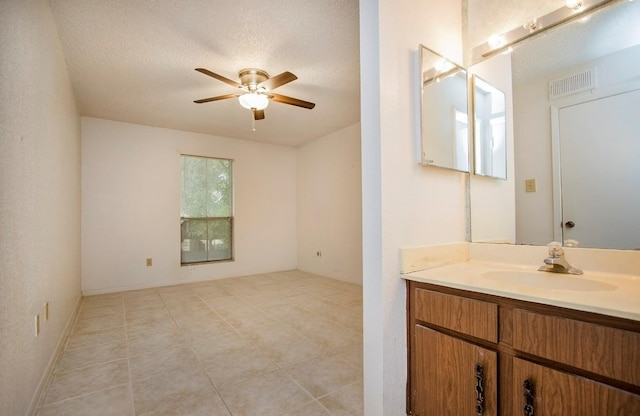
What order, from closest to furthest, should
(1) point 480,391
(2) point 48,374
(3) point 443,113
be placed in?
(1) point 480,391 < (3) point 443,113 < (2) point 48,374

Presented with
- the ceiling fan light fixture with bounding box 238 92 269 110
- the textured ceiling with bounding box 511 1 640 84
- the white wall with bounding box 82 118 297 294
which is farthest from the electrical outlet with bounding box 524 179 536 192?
the white wall with bounding box 82 118 297 294

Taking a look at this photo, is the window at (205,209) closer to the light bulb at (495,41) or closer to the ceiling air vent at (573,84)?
the light bulb at (495,41)

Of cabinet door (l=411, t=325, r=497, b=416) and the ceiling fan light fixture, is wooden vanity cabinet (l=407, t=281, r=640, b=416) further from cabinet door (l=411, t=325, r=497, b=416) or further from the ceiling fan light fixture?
the ceiling fan light fixture

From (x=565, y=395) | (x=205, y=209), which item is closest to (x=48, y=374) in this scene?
(x=565, y=395)

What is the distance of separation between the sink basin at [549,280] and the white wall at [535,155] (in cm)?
22

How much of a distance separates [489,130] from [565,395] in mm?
1362

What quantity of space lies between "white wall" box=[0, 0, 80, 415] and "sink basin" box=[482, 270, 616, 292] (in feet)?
Result: 7.25

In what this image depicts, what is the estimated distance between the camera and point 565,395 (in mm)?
921

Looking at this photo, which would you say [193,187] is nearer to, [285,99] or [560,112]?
[285,99]

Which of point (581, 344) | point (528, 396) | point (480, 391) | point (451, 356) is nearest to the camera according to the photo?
point (581, 344)

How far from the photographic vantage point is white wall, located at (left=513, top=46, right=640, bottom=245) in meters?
1.51

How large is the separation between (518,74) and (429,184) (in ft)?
2.65

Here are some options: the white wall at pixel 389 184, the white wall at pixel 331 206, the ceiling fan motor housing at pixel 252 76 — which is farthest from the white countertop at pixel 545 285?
the white wall at pixel 331 206

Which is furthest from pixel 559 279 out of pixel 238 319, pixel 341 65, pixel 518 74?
pixel 238 319
